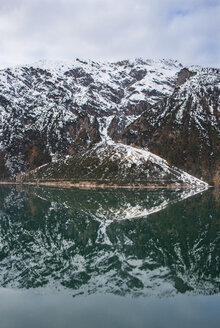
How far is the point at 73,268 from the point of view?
3447 cm

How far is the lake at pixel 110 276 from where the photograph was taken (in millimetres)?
22844

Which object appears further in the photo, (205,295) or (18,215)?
(18,215)

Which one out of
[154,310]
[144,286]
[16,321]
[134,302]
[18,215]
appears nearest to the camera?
[16,321]

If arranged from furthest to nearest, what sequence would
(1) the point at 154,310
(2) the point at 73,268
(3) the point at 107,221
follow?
(3) the point at 107,221, (2) the point at 73,268, (1) the point at 154,310

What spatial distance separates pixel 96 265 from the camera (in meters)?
Result: 35.4

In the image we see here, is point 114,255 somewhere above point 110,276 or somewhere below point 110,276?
above

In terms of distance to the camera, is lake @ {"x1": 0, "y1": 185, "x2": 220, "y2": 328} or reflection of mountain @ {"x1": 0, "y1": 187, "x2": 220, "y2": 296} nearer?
lake @ {"x1": 0, "y1": 185, "x2": 220, "y2": 328}

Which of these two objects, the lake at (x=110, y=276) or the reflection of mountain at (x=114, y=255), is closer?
the lake at (x=110, y=276)

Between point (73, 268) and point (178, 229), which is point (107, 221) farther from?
point (73, 268)

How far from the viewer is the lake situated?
22.8m

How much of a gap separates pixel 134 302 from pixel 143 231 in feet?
99.7

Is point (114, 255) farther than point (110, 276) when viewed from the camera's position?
Yes

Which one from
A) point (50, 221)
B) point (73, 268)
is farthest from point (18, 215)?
point (73, 268)

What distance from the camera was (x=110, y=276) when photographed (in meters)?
31.8
